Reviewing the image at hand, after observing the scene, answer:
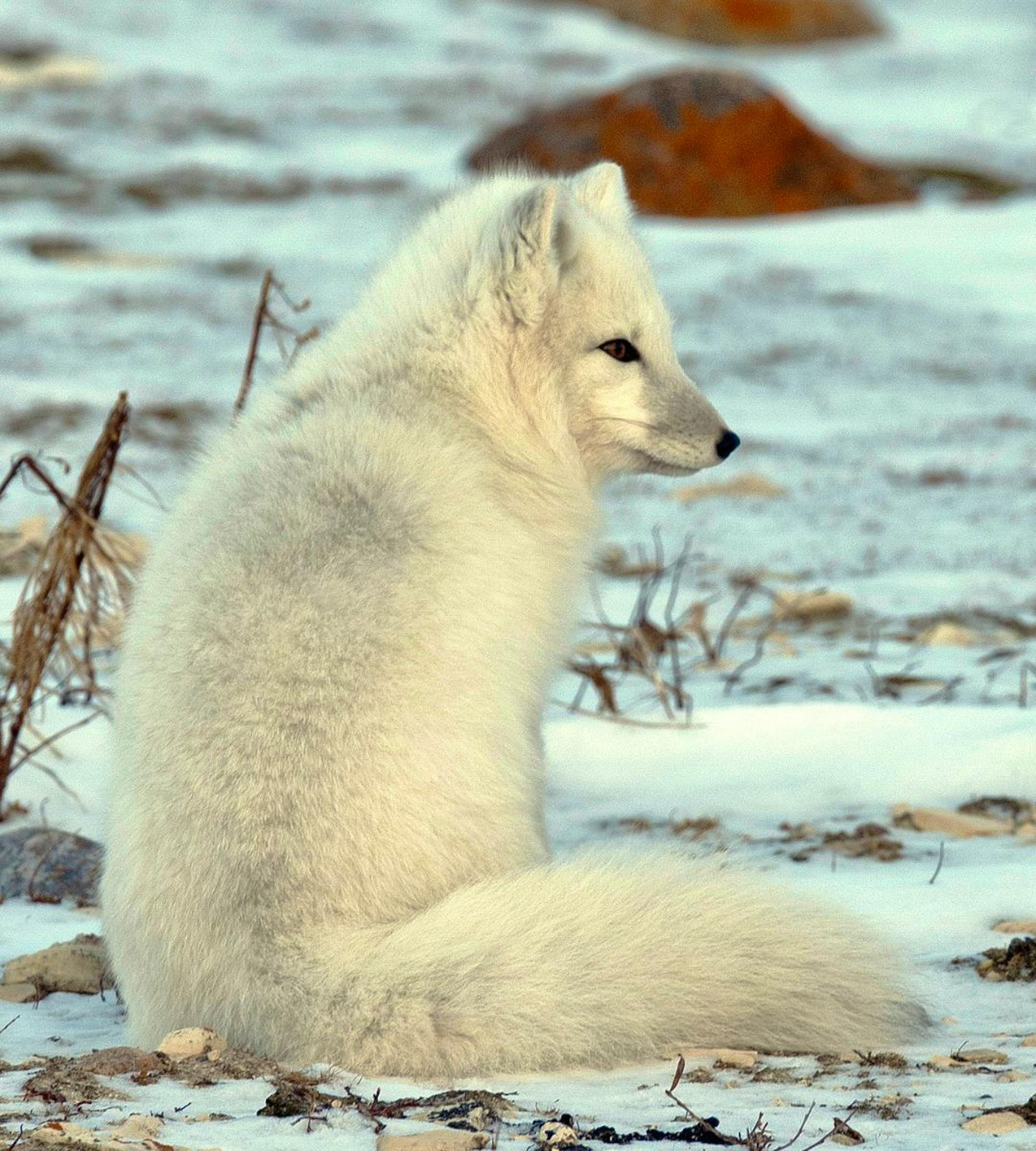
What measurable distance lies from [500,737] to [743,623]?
4.17 meters

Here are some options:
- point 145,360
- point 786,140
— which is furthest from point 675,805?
point 786,140

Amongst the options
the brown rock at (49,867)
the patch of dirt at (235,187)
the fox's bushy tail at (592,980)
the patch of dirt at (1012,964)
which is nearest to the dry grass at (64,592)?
the brown rock at (49,867)

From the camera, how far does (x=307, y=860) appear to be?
2852 millimetres

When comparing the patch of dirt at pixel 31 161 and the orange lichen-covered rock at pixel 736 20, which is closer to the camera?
the patch of dirt at pixel 31 161

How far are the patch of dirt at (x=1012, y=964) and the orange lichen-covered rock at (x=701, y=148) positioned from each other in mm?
15584

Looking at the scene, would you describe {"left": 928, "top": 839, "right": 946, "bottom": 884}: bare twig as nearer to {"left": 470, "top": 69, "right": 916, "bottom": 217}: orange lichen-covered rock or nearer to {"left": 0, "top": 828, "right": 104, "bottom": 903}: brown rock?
{"left": 0, "top": 828, "right": 104, "bottom": 903}: brown rock

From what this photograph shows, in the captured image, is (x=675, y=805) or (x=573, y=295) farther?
(x=675, y=805)

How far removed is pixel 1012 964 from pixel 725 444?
1.27m

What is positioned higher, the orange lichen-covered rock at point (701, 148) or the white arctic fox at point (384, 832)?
the orange lichen-covered rock at point (701, 148)

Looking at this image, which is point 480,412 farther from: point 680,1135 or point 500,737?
point 680,1135

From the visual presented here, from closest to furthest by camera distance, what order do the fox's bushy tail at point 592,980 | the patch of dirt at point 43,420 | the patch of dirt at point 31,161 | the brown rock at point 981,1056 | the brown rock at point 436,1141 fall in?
the brown rock at point 436,1141 → the fox's bushy tail at point 592,980 → the brown rock at point 981,1056 → the patch of dirt at point 43,420 → the patch of dirt at point 31,161

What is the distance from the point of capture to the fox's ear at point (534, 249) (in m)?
3.51

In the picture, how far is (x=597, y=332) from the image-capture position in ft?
12.0

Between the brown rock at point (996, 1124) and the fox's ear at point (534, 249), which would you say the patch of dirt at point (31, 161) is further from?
the brown rock at point (996, 1124)
